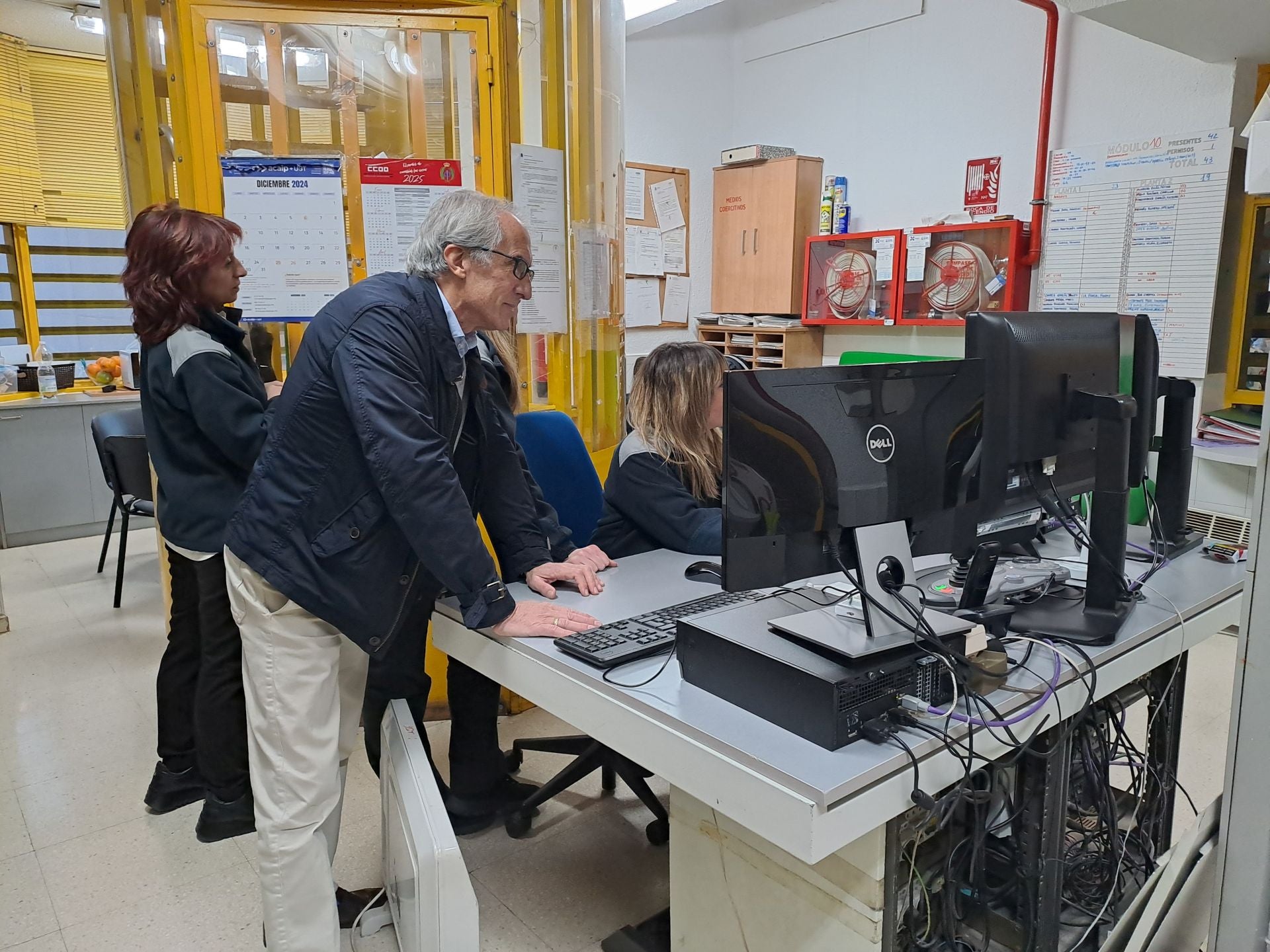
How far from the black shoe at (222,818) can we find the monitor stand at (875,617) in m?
1.68

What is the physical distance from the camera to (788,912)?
1331 mm

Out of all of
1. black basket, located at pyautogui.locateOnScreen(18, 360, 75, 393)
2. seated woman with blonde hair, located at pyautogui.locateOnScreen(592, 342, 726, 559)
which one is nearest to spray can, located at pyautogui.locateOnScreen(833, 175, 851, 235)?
seated woman with blonde hair, located at pyautogui.locateOnScreen(592, 342, 726, 559)

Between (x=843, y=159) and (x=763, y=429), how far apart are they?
434 cm

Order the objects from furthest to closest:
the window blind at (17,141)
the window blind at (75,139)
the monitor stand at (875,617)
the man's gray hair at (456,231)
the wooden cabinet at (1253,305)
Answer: the window blind at (75,139) < the window blind at (17,141) < the wooden cabinet at (1253,305) < the man's gray hair at (456,231) < the monitor stand at (875,617)

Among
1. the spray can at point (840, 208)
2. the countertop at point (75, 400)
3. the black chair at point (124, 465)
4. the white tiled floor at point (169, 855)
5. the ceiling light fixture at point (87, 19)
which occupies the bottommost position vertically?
the white tiled floor at point (169, 855)

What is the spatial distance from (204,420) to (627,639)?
1232 mm

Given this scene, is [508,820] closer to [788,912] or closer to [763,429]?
[788,912]

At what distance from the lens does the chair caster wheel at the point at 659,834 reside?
2199mm

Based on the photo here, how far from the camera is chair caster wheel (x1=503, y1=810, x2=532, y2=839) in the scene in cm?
224

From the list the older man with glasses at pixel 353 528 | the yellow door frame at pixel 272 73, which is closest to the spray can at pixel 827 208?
the yellow door frame at pixel 272 73

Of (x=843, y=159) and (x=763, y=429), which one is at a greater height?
(x=843, y=159)

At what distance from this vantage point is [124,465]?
12.5 ft

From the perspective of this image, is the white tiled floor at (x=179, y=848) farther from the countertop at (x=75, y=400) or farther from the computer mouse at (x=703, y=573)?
the countertop at (x=75, y=400)

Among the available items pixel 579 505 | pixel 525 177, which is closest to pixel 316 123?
pixel 525 177
